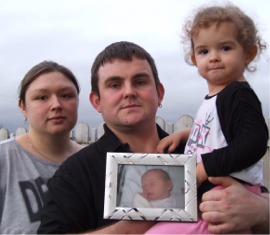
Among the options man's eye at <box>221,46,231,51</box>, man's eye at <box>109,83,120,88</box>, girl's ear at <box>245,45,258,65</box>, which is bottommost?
man's eye at <box>109,83,120,88</box>

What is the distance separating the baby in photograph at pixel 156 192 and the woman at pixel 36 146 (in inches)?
33.5

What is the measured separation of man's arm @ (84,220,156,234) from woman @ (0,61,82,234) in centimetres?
62

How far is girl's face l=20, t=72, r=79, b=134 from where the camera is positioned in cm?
236

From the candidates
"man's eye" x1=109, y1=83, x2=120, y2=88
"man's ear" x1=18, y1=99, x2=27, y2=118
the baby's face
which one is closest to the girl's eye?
"man's eye" x1=109, y1=83, x2=120, y2=88

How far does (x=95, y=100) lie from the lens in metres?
2.19

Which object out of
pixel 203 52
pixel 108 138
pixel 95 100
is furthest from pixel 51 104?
pixel 203 52

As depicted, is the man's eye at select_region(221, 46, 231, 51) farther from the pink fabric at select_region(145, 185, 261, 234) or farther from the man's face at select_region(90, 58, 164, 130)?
the pink fabric at select_region(145, 185, 261, 234)

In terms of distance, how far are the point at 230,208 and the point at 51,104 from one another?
1212 millimetres

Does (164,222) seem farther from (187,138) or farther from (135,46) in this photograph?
(135,46)

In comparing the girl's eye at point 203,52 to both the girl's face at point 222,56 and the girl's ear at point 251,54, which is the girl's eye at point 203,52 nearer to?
the girl's face at point 222,56

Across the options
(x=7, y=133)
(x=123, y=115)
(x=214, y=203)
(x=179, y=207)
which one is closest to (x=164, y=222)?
(x=179, y=207)

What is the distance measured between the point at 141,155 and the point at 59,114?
891mm

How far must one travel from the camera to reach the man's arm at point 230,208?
165 cm

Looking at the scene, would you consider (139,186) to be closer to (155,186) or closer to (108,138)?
(155,186)
